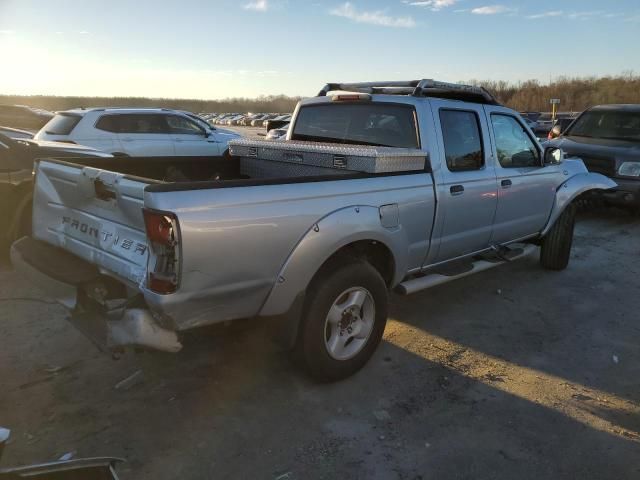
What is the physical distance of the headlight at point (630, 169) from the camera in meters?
8.29

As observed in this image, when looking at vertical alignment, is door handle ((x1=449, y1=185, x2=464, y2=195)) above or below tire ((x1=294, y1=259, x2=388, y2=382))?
above

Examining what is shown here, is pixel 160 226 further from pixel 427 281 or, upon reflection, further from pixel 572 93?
pixel 572 93

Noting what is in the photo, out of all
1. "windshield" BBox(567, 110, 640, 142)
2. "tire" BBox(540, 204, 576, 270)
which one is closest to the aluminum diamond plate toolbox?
"tire" BBox(540, 204, 576, 270)

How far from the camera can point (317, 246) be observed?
9.83 feet

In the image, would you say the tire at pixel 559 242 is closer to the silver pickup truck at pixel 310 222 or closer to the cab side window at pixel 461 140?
the silver pickup truck at pixel 310 222

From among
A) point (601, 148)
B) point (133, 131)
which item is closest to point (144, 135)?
point (133, 131)

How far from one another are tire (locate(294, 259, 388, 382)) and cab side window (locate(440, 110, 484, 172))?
1345mm

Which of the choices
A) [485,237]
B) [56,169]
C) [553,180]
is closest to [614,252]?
[553,180]

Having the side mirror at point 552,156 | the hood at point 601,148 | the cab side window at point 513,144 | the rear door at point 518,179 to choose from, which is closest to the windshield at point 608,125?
the hood at point 601,148

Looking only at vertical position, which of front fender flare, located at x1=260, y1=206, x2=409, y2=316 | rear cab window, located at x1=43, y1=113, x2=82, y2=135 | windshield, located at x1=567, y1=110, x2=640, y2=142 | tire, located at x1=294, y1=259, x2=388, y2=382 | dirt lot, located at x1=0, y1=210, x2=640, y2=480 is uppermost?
windshield, located at x1=567, y1=110, x2=640, y2=142

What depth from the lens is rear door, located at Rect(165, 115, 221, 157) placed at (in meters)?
10.7

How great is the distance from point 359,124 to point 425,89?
25.0 inches

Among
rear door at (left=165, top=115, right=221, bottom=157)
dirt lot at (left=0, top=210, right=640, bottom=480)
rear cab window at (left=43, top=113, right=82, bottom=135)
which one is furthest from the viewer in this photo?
rear door at (left=165, top=115, right=221, bottom=157)

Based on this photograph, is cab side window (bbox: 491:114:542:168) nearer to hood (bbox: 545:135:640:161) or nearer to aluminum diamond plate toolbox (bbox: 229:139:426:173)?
aluminum diamond plate toolbox (bbox: 229:139:426:173)
